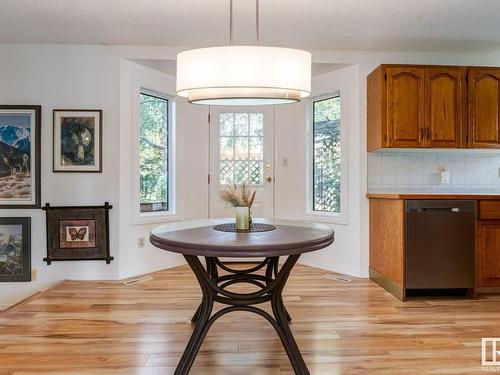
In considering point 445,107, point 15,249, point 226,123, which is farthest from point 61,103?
point 445,107

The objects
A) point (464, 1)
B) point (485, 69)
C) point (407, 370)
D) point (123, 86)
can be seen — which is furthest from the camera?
point (123, 86)

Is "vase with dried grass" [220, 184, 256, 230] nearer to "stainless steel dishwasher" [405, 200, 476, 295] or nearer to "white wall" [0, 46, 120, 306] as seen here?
"stainless steel dishwasher" [405, 200, 476, 295]

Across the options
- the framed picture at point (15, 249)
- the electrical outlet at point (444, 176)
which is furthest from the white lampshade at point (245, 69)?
the framed picture at point (15, 249)

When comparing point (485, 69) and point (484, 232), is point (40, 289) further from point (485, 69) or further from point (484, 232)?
point (485, 69)

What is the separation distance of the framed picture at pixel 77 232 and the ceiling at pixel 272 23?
63.2 inches

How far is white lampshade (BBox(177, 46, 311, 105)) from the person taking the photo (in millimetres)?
Result: 1820

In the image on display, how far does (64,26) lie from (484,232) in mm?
3960

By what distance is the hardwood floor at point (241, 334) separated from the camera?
6.35 feet

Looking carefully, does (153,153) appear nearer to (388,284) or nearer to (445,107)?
(388,284)

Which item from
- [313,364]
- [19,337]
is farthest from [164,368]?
[19,337]

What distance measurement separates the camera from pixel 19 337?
7.42 ft

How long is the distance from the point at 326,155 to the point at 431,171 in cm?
107

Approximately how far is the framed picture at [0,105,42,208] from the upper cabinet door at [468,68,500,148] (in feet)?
13.3

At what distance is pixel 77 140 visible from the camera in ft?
11.7
